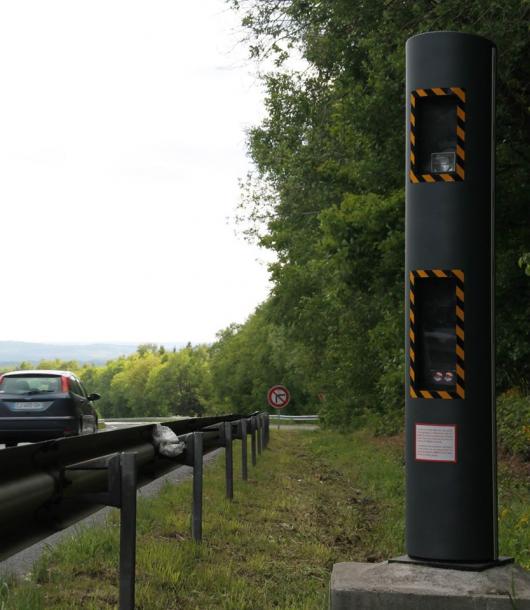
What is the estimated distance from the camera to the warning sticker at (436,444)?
5.57 metres

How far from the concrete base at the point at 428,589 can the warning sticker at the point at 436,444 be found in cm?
63

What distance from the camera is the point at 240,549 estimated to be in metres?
8.20

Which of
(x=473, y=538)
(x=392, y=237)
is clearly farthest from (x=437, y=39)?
(x=392, y=237)

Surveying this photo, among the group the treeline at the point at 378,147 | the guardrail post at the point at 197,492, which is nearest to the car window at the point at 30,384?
the treeline at the point at 378,147

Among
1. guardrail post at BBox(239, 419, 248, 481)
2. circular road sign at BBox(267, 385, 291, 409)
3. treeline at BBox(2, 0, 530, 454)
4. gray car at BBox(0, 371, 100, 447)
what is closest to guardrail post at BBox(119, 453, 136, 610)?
treeline at BBox(2, 0, 530, 454)

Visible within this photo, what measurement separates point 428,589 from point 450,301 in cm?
165

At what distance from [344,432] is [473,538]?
104 ft

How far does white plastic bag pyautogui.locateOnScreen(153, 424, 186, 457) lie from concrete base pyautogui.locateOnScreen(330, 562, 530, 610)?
7.74 ft

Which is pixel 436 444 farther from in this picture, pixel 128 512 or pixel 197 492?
pixel 197 492

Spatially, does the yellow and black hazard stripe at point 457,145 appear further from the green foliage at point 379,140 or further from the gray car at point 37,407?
the gray car at point 37,407

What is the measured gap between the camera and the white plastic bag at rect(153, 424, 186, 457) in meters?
7.45

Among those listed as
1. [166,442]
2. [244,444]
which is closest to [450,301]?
[166,442]

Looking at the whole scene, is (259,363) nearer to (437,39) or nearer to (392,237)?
(392,237)

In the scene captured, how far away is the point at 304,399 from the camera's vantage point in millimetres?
94125
